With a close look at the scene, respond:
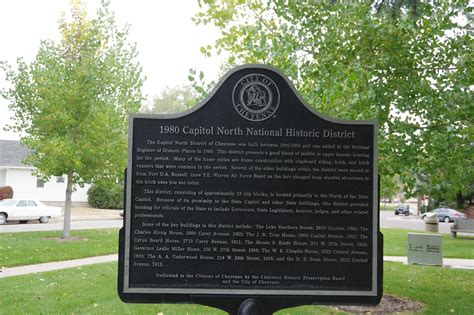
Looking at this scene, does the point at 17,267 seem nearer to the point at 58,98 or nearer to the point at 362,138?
the point at 58,98

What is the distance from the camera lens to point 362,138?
13.8 ft

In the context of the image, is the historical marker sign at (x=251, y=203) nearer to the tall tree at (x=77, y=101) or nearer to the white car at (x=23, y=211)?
the tall tree at (x=77, y=101)

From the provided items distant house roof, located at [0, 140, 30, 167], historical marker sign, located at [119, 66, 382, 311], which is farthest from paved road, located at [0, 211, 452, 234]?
historical marker sign, located at [119, 66, 382, 311]

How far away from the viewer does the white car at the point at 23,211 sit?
23719 mm

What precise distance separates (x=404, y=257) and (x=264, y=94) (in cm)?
1163

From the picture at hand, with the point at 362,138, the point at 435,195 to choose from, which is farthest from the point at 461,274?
the point at 362,138

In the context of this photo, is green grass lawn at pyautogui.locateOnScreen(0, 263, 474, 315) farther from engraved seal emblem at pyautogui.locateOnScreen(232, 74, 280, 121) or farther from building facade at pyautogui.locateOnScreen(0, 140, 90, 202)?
building facade at pyautogui.locateOnScreen(0, 140, 90, 202)

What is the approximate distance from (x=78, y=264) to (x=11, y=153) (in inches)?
1232

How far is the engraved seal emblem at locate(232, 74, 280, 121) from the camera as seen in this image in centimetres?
418

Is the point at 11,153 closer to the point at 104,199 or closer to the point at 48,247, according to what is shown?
the point at 104,199

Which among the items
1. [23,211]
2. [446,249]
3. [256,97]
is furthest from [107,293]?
[23,211]

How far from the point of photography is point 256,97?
→ 4.22 m

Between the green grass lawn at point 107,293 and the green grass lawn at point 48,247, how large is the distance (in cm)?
179

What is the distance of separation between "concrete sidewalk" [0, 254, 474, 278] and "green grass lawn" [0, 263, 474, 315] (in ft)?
1.94
